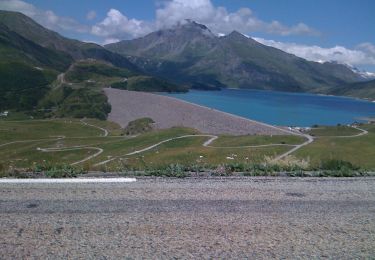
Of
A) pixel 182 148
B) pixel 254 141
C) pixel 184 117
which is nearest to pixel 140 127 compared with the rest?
pixel 184 117

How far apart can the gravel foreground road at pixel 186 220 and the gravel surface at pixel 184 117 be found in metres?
93.3

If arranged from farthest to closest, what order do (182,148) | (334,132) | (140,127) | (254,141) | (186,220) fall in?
(140,127) < (334,132) < (254,141) < (182,148) < (186,220)

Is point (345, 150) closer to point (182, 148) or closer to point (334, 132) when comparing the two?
point (182, 148)

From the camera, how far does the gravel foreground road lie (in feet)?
21.1

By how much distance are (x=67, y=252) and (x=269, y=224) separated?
3446mm

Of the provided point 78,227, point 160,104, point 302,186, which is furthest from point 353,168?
point 160,104

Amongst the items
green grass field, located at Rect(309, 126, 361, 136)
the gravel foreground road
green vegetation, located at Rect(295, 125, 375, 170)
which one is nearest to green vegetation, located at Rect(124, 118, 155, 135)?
green grass field, located at Rect(309, 126, 361, 136)

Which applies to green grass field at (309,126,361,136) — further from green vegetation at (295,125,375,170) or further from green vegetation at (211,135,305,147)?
green vegetation at (211,135,305,147)

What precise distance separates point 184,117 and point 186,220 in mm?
129442

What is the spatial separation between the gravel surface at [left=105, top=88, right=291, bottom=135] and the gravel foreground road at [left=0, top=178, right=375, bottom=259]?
93.3 metres

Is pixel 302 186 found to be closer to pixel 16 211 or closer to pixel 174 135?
pixel 16 211

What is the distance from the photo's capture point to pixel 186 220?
7680mm

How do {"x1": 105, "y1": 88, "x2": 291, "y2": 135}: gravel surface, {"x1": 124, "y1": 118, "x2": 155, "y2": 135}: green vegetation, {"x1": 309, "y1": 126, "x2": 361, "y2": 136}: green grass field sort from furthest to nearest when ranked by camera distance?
{"x1": 124, "y1": 118, "x2": 155, "y2": 135}: green vegetation
{"x1": 105, "y1": 88, "x2": 291, "y2": 135}: gravel surface
{"x1": 309, "y1": 126, "x2": 361, "y2": 136}: green grass field

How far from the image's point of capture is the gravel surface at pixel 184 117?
11350cm
